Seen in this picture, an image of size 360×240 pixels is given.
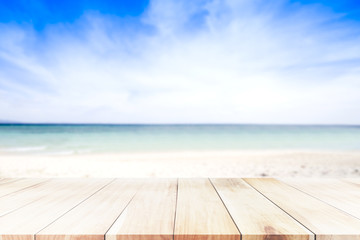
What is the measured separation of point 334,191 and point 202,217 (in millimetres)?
934

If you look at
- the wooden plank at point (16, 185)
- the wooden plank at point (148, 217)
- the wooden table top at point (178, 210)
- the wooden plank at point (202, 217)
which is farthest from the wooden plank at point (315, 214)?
the wooden plank at point (16, 185)

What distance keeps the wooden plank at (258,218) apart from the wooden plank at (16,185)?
1217 mm

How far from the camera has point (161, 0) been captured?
4656 mm

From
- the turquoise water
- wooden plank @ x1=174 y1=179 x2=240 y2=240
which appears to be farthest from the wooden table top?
the turquoise water

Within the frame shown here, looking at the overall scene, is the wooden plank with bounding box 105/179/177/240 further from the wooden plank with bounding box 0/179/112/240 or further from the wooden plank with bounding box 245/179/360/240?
the wooden plank with bounding box 245/179/360/240

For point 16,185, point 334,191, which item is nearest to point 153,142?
point 16,185

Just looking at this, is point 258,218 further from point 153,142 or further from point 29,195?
point 153,142

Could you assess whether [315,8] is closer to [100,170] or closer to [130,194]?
[130,194]

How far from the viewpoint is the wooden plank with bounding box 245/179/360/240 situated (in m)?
0.76

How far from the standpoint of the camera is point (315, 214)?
934 mm

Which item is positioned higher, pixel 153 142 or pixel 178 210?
pixel 178 210

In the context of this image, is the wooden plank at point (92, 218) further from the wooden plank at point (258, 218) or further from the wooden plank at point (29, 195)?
the wooden plank at point (258, 218)

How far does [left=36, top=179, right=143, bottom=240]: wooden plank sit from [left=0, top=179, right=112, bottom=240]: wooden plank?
4 centimetres

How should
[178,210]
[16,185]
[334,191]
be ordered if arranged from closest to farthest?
[178,210], [334,191], [16,185]
